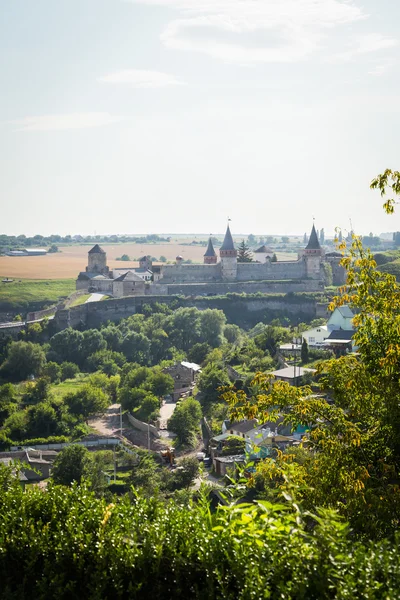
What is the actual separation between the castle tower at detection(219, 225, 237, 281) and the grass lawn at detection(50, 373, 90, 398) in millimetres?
21223

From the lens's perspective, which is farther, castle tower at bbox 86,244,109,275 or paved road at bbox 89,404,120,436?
castle tower at bbox 86,244,109,275

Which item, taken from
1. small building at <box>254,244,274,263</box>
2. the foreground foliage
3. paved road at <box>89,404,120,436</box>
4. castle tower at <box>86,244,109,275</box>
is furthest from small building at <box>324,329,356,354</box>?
small building at <box>254,244,274,263</box>

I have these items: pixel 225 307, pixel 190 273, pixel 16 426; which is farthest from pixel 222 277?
pixel 16 426

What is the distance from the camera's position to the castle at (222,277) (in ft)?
201

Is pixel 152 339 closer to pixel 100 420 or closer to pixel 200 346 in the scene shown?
pixel 200 346

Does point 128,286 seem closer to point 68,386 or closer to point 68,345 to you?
point 68,345

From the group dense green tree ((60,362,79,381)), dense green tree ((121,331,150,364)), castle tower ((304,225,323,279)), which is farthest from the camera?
castle tower ((304,225,323,279))

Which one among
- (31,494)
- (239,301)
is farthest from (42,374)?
(31,494)

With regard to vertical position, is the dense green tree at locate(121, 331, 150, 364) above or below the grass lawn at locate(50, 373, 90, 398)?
above

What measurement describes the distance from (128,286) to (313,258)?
52.1 feet

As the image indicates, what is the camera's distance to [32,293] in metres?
70.0

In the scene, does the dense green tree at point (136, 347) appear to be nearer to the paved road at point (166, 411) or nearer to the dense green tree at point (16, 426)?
the paved road at point (166, 411)

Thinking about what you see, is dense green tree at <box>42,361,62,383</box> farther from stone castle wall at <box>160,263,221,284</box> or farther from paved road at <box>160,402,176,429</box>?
stone castle wall at <box>160,263,221,284</box>

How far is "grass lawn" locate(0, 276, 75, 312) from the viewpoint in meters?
66.0
